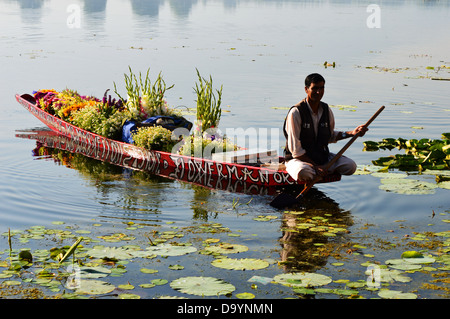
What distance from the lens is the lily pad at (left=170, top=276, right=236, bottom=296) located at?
540 cm

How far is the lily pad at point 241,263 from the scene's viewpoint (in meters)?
6.08

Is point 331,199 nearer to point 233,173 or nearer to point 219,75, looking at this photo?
point 233,173

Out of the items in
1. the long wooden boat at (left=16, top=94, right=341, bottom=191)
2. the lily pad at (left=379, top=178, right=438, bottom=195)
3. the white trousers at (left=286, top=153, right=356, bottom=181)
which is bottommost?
the lily pad at (left=379, top=178, right=438, bottom=195)

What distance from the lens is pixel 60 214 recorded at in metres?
8.08

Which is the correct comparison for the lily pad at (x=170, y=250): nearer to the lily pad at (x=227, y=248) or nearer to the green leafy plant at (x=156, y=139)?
the lily pad at (x=227, y=248)

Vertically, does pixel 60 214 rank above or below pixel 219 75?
below

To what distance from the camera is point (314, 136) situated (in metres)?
8.41

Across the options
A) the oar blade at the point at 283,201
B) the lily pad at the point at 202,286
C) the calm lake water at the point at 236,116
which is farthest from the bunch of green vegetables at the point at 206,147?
the lily pad at the point at 202,286

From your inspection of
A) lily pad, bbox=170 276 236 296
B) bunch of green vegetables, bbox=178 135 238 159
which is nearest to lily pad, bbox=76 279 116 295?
lily pad, bbox=170 276 236 296

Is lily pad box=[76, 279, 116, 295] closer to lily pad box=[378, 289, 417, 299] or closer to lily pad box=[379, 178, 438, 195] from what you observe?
lily pad box=[378, 289, 417, 299]

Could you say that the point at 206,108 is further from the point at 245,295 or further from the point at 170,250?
the point at 245,295

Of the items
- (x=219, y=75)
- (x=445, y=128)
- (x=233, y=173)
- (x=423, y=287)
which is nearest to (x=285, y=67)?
(x=219, y=75)

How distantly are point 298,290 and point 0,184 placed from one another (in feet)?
18.9

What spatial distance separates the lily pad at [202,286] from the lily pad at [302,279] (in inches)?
19.2
